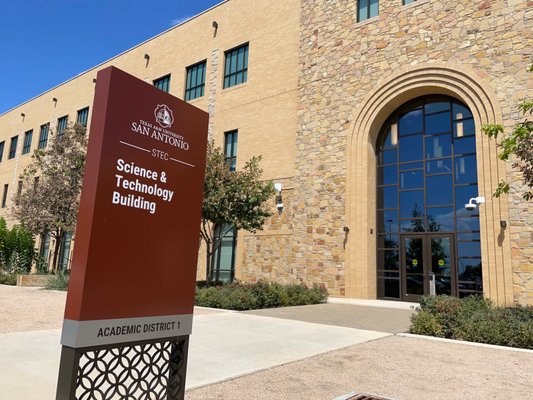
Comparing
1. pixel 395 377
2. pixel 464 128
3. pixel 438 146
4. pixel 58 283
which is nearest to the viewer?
pixel 395 377

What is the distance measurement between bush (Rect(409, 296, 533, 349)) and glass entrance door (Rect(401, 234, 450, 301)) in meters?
5.90

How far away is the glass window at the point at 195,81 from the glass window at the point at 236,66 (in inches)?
75.3

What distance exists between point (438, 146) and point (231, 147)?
11.0m

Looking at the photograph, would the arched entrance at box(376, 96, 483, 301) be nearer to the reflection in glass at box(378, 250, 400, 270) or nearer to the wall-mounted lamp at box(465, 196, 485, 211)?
the reflection in glass at box(378, 250, 400, 270)

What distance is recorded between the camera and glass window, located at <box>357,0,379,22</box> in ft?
60.5

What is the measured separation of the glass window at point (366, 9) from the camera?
18.4 m

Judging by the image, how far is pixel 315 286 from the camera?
1698 cm

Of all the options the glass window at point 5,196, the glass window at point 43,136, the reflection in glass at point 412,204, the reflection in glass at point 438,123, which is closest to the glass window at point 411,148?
the reflection in glass at point 438,123

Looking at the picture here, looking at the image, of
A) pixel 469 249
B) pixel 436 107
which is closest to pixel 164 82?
pixel 436 107

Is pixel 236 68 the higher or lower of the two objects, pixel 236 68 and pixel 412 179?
the higher

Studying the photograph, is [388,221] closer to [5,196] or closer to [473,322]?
[473,322]

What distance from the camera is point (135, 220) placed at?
3.36m

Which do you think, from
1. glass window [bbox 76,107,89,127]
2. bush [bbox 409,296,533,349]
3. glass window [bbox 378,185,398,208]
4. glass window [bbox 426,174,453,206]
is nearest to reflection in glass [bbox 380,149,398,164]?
glass window [bbox 378,185,398,208]

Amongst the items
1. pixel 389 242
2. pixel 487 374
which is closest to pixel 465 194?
pixel 389 242
